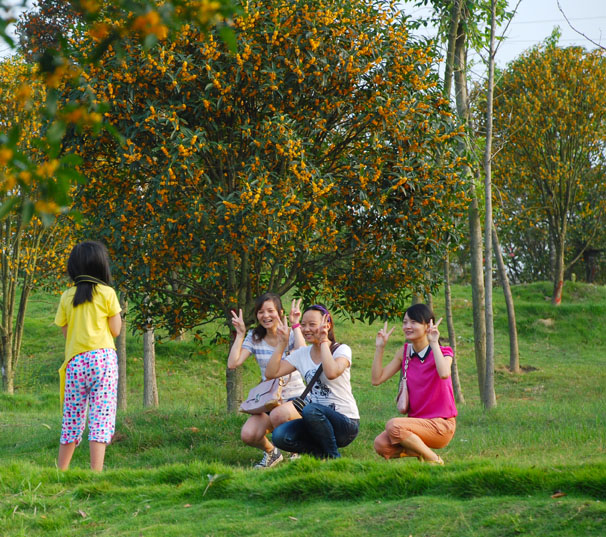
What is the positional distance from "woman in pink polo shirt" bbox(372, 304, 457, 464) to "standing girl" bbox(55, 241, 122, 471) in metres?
2.19

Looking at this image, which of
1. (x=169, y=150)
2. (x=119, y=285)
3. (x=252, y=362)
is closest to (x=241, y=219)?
(x=169, y=150)

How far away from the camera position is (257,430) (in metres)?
6.57

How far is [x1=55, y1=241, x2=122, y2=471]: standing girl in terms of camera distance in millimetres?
5812

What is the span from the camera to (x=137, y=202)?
7.88 metres

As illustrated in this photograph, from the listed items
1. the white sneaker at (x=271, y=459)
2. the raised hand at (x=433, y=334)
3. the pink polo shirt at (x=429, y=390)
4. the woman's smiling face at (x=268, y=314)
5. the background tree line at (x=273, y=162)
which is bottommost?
the white sneaker at (x=271, y=459)

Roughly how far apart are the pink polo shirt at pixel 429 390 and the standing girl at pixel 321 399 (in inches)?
22.0

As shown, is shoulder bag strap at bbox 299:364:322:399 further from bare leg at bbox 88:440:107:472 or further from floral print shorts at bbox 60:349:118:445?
bare leg at bbox 88:440:107:472

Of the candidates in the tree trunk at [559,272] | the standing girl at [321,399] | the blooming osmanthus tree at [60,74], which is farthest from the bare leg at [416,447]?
the tree trunk at [559,272]

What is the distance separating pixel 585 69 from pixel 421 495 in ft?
60.4

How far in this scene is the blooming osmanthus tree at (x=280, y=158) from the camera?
7359 millimetres

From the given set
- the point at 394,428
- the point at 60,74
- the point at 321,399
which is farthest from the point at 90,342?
the point at 60,74

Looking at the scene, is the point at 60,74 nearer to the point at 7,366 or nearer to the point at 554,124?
the point at 7,366

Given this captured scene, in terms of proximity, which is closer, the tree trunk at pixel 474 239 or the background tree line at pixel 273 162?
the background tree line at pixel 273 162

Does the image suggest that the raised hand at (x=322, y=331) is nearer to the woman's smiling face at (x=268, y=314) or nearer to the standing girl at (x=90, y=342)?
the woman's smiling face at (x=268, y=314)
